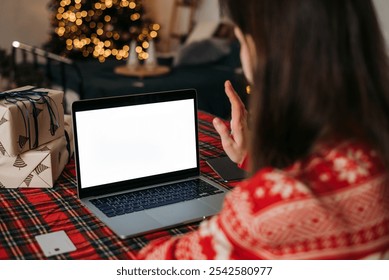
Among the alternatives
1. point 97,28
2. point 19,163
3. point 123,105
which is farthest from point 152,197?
point 97,28

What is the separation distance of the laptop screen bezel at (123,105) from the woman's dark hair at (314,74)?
0.55m

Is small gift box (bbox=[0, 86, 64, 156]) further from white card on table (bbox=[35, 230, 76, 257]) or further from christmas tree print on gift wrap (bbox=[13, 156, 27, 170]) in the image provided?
white card on table (bbox=[35, 230, 76, 257])

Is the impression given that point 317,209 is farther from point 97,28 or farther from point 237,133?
point 97,28

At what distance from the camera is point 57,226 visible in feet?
3.54

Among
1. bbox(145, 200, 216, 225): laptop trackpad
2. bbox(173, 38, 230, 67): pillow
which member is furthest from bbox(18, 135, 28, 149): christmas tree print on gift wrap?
bbox(173, 38, 230, 67): pillow

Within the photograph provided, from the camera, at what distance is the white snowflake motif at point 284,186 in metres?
0.68

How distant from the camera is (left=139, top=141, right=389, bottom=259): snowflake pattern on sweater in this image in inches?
26.8

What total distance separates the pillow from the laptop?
10.2ft

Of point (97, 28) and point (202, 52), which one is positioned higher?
point (97, 28)

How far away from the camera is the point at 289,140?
73 cm

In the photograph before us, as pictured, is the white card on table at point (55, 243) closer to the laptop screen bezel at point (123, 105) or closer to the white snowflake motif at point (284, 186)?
the laptop screen bezel at point (123, 105)

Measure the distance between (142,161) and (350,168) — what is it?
67 centimetres

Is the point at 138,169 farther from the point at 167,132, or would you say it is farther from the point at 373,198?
the point at 373,198
